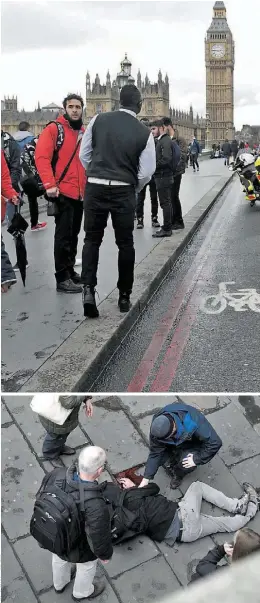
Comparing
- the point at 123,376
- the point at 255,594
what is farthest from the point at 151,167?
the point at 255,594

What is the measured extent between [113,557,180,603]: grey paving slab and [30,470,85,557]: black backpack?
362 mm

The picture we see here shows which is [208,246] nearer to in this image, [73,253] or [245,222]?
[245,222]

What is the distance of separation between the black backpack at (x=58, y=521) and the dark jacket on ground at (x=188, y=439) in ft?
2.49

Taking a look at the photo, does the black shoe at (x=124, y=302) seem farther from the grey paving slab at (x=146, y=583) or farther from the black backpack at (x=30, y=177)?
the black backpack at (x=30, y=177)

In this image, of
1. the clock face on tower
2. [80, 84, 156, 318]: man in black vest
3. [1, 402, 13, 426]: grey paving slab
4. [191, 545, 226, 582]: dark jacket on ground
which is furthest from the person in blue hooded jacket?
the clock face on tower

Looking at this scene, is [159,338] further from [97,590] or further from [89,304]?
[97,590]

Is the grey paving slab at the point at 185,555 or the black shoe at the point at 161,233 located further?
the black shoe at the point at 161,233

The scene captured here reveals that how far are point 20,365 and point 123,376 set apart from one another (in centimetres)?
67

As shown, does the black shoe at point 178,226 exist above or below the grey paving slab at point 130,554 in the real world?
above

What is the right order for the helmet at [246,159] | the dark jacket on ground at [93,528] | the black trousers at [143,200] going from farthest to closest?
1. the helmet at [246,159]
2. the black trousers at [143,200]
3. the dark jacket on ground at [93,528]

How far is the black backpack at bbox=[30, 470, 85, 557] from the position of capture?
305 cm

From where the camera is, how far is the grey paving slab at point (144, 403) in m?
4.04

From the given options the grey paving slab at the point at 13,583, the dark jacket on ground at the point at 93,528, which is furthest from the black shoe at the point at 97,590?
the grey paving slab at the point at 13,583

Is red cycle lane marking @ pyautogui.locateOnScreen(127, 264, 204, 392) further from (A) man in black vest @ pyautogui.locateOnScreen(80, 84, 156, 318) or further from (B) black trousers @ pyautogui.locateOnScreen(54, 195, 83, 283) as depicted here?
(B) black trousers @ pyautogui.locateOnScreen(54, 195, 83, 283)
